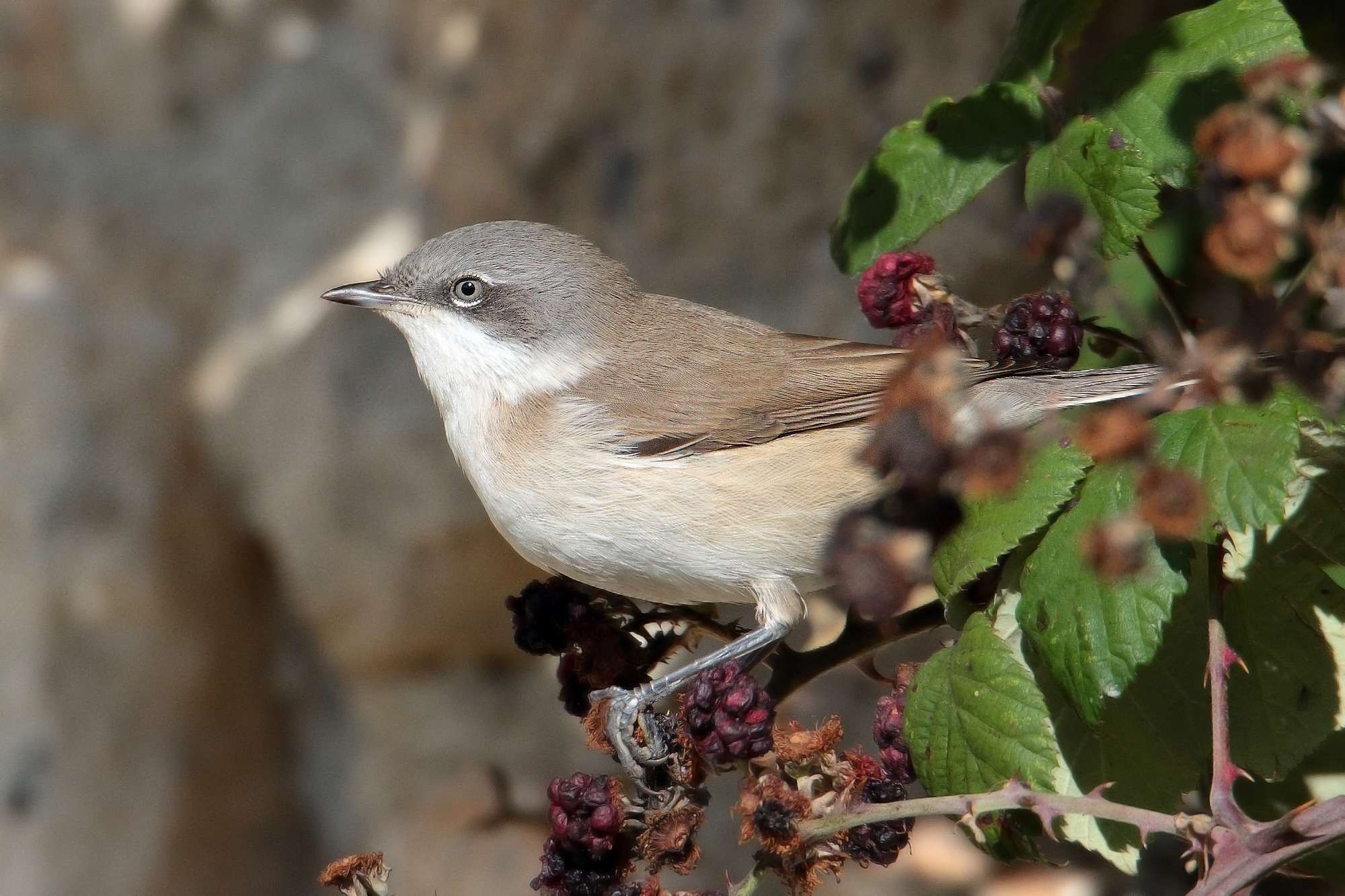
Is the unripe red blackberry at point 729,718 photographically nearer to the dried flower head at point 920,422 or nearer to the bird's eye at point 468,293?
the dried flower head at point 920,422

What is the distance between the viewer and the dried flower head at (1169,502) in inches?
47.8

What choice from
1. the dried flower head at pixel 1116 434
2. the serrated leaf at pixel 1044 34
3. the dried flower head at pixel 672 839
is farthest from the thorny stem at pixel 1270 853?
the serrated leaf at pixel 1044 34

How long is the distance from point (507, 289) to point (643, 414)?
570mm

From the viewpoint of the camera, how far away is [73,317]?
457cm

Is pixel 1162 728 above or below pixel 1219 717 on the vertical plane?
below

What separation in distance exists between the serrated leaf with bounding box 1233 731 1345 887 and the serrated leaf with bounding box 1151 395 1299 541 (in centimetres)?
88

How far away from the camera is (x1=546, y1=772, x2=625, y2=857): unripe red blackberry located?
187 centimetres

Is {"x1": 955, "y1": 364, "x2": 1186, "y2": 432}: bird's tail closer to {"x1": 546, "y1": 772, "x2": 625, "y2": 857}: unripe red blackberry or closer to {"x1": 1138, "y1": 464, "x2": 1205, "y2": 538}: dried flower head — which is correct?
{"x1": 546, "y1": 772, "x2": 625, "y2": 857}: unripe red blackberry

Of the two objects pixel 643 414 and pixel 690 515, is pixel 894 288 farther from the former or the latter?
pixel 643 414

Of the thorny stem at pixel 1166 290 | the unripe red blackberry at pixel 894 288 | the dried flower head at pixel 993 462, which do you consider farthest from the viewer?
the unripe red blackberry at pixel 894 288

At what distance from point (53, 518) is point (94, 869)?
49.7 inches

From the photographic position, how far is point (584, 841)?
1.88 meters

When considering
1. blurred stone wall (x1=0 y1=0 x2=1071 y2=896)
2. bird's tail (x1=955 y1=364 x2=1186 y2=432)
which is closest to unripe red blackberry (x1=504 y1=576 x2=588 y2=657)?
bird's tail (x1=955 y1=364 x2=1186 y2=432)

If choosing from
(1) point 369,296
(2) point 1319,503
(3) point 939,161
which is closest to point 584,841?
(2) point 1319,503
